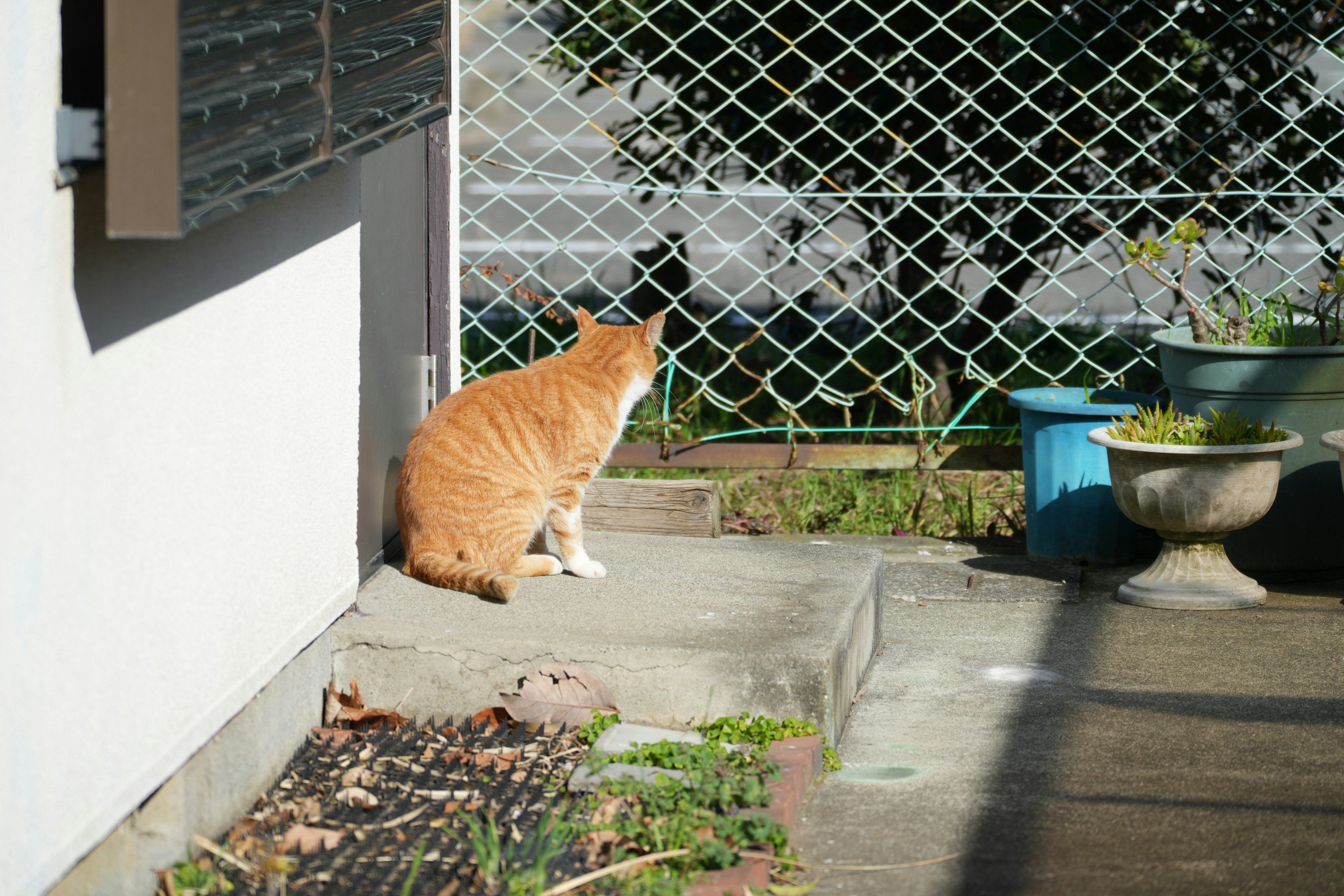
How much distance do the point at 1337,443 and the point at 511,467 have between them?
7.76 feet

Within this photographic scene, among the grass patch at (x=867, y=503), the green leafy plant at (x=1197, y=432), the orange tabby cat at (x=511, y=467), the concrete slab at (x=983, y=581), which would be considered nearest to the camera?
the orange tabby cat at (x=511, y=467)

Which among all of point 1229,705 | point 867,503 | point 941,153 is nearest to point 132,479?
point 1229,705

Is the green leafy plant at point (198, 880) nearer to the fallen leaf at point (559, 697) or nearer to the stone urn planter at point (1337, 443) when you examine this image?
the fallen leaf at point (559, 697)

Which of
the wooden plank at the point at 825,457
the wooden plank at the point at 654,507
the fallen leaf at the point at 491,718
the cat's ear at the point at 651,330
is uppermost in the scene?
the cat's ear at the point at 651,330

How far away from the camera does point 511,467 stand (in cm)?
305

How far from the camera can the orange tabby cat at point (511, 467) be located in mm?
2977

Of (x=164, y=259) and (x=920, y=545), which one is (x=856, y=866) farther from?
(x=920, y=545)

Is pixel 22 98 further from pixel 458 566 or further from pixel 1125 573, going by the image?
pixel 1125 573

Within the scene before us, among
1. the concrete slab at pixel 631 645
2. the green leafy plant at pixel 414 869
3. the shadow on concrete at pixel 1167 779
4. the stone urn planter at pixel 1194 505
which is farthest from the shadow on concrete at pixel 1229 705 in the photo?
the green leafy plant at pixel 414 869

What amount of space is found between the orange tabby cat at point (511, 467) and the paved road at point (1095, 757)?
890 millimetres

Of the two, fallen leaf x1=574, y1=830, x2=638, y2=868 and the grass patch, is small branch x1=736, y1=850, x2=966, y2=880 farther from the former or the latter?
the grass patch

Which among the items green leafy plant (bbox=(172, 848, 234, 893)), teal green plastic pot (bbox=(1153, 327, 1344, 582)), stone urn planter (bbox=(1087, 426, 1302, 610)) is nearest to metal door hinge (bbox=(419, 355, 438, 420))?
green leafy plant (bbox=(172, 848, 234, 893))

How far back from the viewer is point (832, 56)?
4.88m

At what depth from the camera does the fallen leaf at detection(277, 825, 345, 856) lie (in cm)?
206
